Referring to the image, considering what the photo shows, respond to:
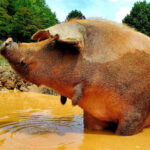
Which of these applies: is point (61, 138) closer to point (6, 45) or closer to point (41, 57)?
point (41, 57)

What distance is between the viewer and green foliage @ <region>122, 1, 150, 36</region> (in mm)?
25781

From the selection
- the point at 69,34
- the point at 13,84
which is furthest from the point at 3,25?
the point at 69,34

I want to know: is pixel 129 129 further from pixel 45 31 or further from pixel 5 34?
pixel 5 34

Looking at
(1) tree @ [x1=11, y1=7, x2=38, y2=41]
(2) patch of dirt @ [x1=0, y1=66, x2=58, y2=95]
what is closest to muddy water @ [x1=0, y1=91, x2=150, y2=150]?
(2) patch of dirt @ [x1=0, y1=66, x2=58, y2=95]

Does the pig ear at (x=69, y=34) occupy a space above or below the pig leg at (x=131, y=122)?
above

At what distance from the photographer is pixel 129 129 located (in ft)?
8.44

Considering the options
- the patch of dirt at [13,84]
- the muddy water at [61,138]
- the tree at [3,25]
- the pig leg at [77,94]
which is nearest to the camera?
the muddy water at [61,138]

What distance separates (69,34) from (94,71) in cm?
48

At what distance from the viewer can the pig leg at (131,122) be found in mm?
2539

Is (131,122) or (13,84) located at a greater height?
(13,84)

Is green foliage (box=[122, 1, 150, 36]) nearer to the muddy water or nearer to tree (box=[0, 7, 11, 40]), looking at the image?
tree (box=[0, 7, 11, 40])

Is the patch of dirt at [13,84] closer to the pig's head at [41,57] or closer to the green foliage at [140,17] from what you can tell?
the pig's head at [41,57]

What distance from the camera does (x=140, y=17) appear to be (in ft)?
85.7

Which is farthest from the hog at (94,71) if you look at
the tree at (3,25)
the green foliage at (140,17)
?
the tree at (3,25)
